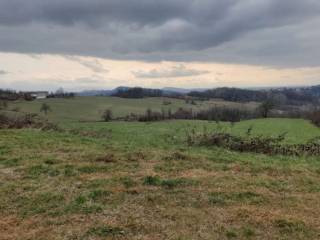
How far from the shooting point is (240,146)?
16.5 m

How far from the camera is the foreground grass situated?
5.59m

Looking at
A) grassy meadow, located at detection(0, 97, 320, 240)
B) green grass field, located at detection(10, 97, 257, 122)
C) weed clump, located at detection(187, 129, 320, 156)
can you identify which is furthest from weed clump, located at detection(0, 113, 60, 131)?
green grass field, located at detection(10, 97, 257, 122)

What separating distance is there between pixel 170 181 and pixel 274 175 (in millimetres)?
3362

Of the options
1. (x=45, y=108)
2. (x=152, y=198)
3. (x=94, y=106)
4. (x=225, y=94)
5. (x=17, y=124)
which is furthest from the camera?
(x=225, y=94)

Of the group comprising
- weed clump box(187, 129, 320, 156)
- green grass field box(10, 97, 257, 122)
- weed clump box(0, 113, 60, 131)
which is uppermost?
weed clump box(0, 113, 60, 131)

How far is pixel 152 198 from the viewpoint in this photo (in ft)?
23.2

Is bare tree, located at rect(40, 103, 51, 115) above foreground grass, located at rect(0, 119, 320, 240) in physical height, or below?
below

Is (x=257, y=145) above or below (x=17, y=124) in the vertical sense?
below

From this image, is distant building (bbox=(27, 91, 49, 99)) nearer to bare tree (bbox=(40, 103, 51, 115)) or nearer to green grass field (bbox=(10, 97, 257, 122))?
green grass field (bbox=(10, 97, 257, 122))

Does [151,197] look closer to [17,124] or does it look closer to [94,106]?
[17,124]

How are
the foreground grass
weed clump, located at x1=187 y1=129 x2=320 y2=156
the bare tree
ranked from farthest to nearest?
the bare tree
weed clump, located at x1=187 y1=129 x2=320 y2=156
the foreground grass

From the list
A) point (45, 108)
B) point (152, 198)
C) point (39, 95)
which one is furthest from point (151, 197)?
point (39, 95)

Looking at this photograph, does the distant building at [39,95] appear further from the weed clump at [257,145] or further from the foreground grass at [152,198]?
the foreground grass at [152,198]

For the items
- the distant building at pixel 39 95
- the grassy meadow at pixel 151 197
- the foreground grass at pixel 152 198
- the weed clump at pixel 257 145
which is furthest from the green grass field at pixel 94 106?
the foreground grass at pixel 152 198
